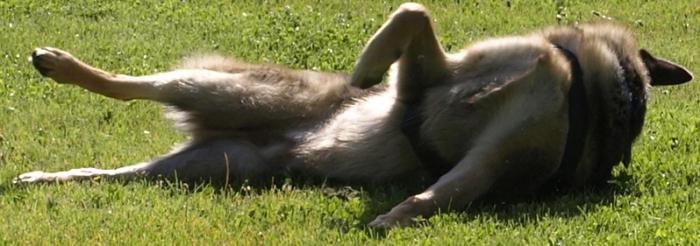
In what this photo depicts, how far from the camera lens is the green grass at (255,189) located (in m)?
6.11

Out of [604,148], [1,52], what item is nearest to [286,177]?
[604,148]

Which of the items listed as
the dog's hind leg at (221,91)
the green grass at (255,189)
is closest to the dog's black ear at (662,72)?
the green grass at (255,189)

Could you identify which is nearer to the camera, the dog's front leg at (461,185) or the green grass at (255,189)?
the green grass at (255,189)

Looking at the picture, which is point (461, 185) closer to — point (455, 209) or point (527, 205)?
point (455, 209)

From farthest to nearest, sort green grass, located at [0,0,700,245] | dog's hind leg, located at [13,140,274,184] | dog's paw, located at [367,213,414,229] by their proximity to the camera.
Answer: dog's hind leg, located at [13,140,274,184] < dog's paw, located at [367,213,414,229] < green grass, located at [0,0,700,245]

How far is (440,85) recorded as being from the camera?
7238 mm

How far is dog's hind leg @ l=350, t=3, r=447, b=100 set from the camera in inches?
278

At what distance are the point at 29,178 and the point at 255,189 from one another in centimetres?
117

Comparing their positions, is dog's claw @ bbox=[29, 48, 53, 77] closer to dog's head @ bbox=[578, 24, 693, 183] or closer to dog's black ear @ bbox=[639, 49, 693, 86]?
dog's head @ bbox=[578, 24, 693, 183]

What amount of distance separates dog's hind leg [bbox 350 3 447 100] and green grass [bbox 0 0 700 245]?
0.60 meters

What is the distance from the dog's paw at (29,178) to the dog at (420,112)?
12 millimetres

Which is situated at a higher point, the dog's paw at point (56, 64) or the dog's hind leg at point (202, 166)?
the dog's paw at point (56, 64)

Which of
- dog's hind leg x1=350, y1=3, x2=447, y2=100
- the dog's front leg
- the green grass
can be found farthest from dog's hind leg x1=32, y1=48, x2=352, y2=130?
the dog's front leg

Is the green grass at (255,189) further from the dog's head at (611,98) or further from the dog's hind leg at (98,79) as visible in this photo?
the dog's hind leg at (98,79)
